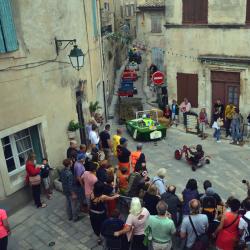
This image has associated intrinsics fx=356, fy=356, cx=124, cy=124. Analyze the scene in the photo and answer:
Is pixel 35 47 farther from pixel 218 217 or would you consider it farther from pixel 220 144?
pixel 220 144

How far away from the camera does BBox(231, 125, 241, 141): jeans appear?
52.0ft

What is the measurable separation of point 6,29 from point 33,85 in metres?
1.79

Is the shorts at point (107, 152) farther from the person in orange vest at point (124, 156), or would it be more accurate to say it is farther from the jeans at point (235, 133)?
the jeans at point (235, 133)

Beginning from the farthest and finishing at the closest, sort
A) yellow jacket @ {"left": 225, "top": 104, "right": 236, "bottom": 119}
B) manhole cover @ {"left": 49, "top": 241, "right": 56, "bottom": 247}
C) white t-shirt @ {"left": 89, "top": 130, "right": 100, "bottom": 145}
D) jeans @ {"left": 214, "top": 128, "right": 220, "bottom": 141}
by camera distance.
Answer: yellow jacket @ {"left": 225, "top": 104, "right": 236, "bottom": 119} → jeans @ {"left": 214, "top": 128, "right": 220, "bottom": 141} → white t-shirt @ {"left": 89, "top": 130, "right": 100, "bottom": 145} → manhole cover @ {"left": 49, "top": 241, "right": 56, "bottom": 247}

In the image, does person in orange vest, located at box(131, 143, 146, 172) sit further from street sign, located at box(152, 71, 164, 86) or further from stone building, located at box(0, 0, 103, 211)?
street sign, located at box(152, 71, 164, 86)

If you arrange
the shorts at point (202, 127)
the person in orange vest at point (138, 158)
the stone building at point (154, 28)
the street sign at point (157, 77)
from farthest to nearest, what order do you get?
the stone building at point (154, 28) < the street sign at point (157, 77) < the shorts at point (202, 127) < the person in orange vest at point (138, 158)

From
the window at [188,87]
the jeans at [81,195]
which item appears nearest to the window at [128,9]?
the window at [188,87]

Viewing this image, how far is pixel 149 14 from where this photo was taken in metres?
27.7

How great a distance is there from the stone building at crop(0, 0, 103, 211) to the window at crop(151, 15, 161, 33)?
15490 mm

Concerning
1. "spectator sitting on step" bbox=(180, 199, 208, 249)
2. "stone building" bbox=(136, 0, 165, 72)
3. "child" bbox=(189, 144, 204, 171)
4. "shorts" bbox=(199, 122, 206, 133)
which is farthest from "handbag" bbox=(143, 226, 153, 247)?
"stone building" bbox=(136, 0, 165, 72)

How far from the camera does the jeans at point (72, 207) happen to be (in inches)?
369

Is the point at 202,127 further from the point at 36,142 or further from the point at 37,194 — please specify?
the point at 37,194

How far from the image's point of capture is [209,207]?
23.5ft

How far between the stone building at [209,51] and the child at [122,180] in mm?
9316
